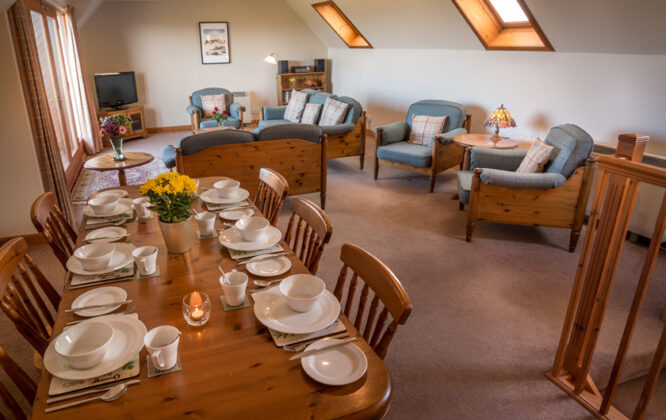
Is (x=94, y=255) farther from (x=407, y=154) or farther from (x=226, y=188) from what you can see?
(x=407, y=154)

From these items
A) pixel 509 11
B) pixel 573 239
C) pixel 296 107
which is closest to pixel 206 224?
pixel 573 239

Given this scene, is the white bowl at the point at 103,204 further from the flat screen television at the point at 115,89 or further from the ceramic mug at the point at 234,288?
the flat screen television at the point at 115,89

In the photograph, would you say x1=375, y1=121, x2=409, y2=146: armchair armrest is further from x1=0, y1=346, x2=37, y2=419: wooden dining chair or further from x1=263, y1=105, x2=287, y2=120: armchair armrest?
x1=0, y1=346, x2=37, y2=419: wooden dining chair

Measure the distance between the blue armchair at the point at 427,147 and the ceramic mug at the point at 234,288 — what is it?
355cm

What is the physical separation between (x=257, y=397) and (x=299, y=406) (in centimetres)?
11

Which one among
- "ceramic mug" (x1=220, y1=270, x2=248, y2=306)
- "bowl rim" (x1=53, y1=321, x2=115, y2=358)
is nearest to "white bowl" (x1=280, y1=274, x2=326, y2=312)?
"ceramic mug" (x1=220, y1=270, x2=248, y2=306)

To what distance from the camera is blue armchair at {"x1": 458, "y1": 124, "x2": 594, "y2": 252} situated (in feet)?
10.9

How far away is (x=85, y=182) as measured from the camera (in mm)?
5148

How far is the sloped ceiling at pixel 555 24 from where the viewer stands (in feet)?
11.0

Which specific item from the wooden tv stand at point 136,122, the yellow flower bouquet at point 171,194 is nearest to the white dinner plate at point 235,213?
the yellow flower bouquet at point 171,194

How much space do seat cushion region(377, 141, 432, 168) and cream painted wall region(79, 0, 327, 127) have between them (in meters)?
4.26

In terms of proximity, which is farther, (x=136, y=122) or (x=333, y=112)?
(x=136, y=122)

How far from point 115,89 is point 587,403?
7.40m

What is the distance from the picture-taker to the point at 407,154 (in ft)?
15.8
